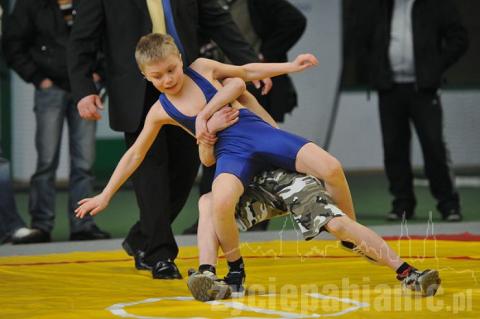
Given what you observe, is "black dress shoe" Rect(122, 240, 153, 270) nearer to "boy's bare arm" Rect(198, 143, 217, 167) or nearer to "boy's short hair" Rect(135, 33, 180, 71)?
"boy's bare arm" Rect(198, 143, 217, 167)

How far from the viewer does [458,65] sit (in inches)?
539

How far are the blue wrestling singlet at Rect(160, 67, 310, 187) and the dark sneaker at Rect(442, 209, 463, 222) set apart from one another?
3701mm

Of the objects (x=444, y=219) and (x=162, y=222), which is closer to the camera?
(x=162, y=222)

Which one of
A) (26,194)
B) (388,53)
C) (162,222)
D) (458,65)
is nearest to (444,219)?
(388,53)

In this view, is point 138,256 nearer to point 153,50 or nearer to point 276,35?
point 153,50

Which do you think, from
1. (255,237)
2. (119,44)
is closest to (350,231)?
(119,44)

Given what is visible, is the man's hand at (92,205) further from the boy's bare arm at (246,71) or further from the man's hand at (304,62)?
the man's hand at (304,62)

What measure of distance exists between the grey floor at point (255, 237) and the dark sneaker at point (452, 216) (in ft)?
1.65

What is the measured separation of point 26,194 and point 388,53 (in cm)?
418

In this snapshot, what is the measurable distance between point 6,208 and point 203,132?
3.04 meters

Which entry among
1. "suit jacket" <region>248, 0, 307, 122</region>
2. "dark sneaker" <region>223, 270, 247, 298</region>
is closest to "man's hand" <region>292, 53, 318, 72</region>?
"dark sneaker" <region>223, 270, 247, 298</region>

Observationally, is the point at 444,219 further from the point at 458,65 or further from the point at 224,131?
the point at 458,65

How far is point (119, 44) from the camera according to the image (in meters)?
5.51

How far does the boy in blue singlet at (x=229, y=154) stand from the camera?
178 inches
